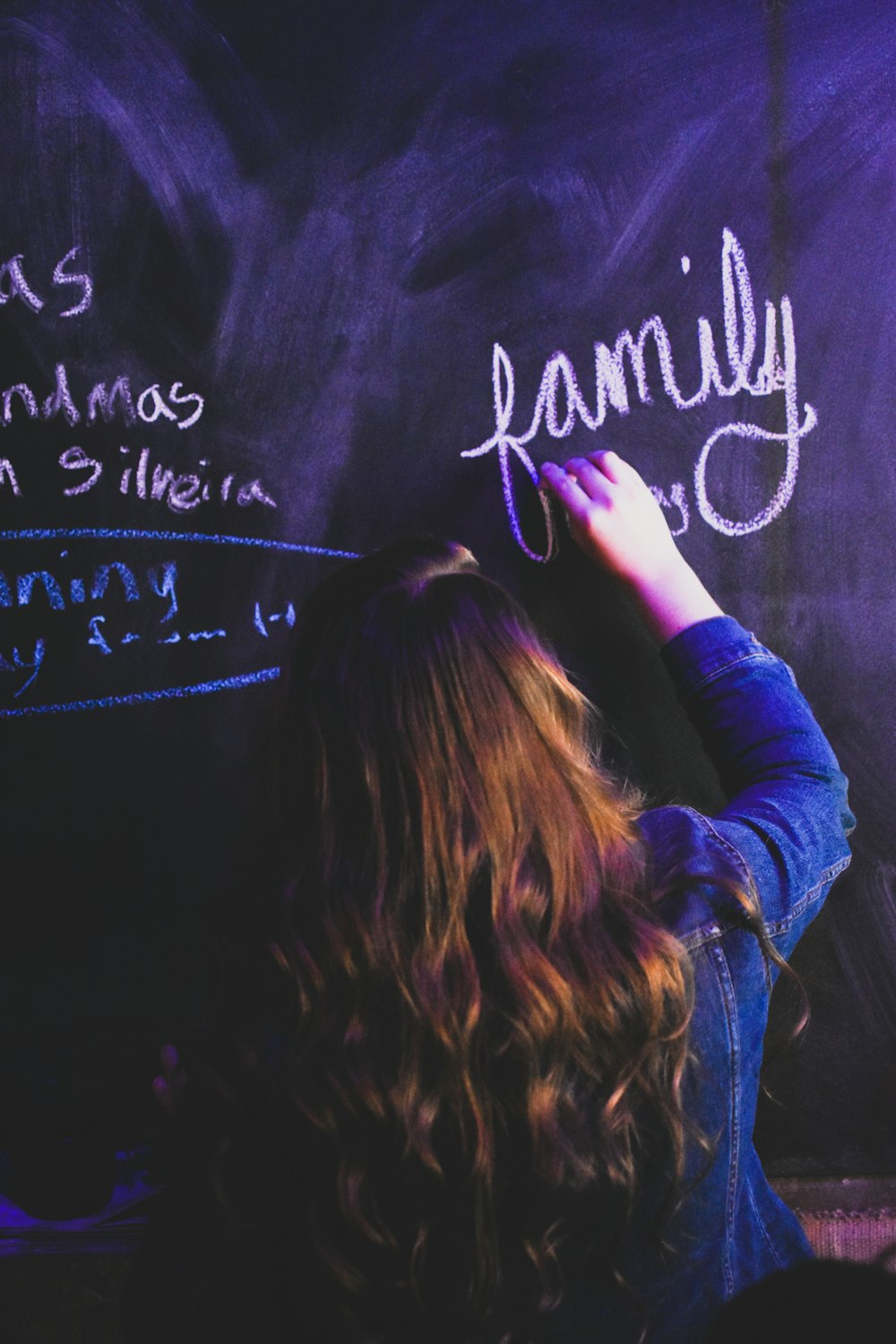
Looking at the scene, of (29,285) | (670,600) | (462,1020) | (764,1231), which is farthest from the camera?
(29,285)

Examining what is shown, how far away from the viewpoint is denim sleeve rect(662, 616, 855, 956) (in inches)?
31.8

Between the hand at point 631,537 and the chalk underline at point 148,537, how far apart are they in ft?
0.94

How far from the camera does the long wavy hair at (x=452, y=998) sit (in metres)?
0.74

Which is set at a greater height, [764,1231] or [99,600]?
[99,600]

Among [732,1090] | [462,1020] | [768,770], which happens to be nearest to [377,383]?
[768,770]

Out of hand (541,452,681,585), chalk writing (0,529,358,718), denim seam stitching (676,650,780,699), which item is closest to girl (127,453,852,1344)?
denim seam stitching (676,650,780,699)

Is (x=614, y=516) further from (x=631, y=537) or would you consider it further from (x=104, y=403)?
(x=104, y=403)

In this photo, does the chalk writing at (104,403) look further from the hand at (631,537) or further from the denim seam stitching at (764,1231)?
the denim seam stitching at (764,1231)

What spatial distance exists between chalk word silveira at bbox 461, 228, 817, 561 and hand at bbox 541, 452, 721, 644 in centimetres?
6

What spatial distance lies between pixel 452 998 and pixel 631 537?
0.57 meters

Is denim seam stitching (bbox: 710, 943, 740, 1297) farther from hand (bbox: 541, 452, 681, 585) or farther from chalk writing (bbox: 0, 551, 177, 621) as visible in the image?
chalk writing (bbox: 0, 551, 177, 621)

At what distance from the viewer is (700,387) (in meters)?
1.14

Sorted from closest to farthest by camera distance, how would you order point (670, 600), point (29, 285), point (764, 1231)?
point (764, 1231), point (670, 600), point (29, 285)

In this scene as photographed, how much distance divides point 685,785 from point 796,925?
0.34 meters
